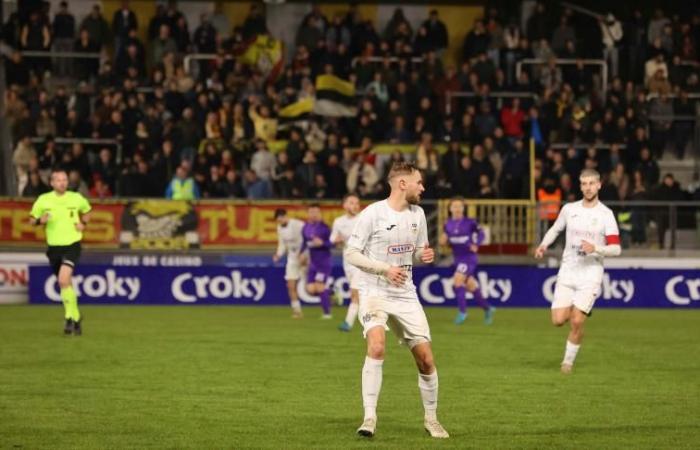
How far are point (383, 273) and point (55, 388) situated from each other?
4.71m

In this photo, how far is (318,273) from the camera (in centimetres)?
2497

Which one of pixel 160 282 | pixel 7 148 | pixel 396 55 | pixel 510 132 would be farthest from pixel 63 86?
pixel 510 132

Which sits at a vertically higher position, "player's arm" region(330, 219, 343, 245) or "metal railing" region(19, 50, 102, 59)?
"metal railing" region(19, 50, 102, 59)

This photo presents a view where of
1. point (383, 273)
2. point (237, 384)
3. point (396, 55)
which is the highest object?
point (396, 55)

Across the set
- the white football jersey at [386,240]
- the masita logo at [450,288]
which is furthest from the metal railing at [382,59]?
the white football jersey at [386,240]

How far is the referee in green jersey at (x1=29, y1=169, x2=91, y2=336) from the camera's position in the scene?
1962cm

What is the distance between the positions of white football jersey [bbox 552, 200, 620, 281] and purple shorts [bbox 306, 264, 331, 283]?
9.62 metres

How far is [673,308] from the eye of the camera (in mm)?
28516

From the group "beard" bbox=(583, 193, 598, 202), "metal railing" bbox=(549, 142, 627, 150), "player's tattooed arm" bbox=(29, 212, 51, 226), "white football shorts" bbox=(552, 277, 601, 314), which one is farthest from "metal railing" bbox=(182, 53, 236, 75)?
"beard" bbox=(583, 193, 598, 202)

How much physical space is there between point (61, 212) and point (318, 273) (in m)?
6.52

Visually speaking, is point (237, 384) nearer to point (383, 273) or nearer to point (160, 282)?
point (383, 273)

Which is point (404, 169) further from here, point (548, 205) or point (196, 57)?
point (196, 57)

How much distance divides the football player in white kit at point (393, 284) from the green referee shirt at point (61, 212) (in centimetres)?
997

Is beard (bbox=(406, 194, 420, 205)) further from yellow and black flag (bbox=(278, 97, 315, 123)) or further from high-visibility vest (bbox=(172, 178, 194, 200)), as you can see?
yellow and black flag (bbox=(278, 97, 315, 123))
